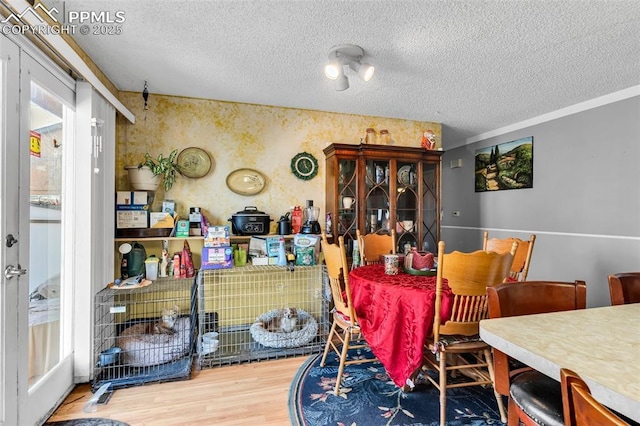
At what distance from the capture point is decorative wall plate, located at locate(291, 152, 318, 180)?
321cm

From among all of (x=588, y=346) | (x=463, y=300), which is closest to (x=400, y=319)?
(x=463, y=300)

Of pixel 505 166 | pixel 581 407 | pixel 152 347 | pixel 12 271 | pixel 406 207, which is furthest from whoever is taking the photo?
pixel 505 166

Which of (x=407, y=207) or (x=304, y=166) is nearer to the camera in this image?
(x=304, y=166)

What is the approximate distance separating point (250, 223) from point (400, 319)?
1581 millimetres

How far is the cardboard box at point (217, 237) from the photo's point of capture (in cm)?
259

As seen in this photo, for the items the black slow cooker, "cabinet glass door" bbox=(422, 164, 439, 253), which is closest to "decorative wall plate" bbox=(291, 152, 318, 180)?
the black slow cooker

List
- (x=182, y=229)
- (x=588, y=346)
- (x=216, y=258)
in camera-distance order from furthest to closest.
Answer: (x=182, y=229) < (x=216, y=258) < (x=588, y=346)

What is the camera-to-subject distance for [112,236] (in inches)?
97.8

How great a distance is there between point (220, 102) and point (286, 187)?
42.3 inches

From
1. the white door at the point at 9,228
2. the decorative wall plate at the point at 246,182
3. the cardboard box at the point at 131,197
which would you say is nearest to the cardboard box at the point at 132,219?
the cardboard box at the point at 131,197

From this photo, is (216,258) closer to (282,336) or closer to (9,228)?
(282,336)

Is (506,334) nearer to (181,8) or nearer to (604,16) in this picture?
(604,16)

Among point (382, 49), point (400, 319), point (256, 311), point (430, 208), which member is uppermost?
point (382, 49)

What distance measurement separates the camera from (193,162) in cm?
289
